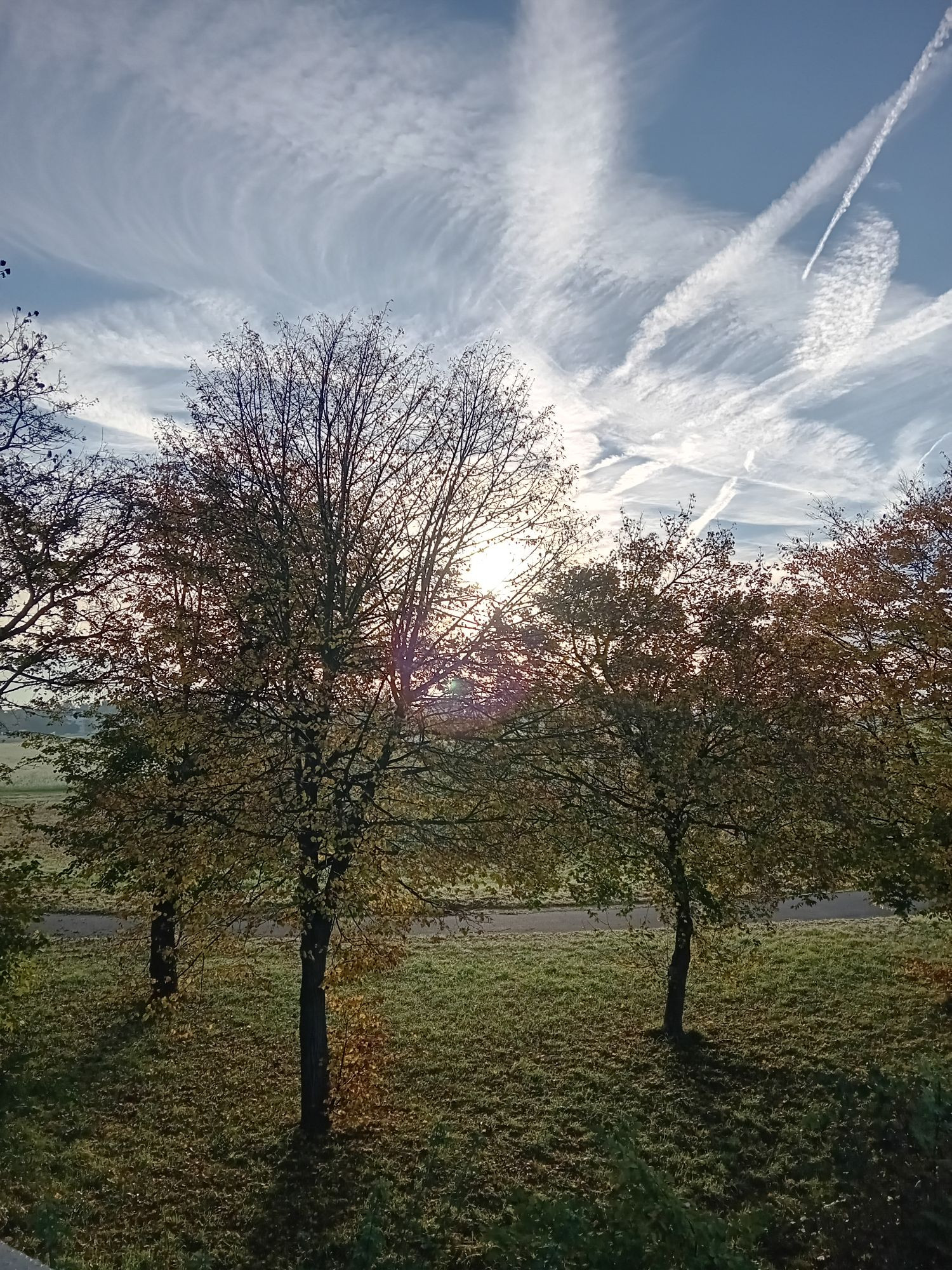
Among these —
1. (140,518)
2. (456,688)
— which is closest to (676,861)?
(456,688)

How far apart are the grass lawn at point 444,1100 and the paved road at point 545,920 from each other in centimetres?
248

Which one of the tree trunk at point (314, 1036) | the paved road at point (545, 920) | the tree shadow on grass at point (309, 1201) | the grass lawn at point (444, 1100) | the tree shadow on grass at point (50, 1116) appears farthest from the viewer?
the paved road at point (545, 920)

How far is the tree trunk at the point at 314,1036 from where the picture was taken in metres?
10.9

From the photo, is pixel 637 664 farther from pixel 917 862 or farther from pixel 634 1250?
pixel 634 1250

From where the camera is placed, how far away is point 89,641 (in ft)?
42.3

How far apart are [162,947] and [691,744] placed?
11184mm

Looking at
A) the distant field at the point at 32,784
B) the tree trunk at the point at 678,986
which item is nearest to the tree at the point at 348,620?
the tree trunk at the point at 678,986

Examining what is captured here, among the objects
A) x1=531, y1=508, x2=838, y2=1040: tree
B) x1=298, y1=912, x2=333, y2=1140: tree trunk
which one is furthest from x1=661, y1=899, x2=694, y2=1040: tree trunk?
x1=298, y1=912, x2=333, y2=1140: tree trunk

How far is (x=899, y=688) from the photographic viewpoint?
42.7 feet

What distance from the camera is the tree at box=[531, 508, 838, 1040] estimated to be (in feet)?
41.2

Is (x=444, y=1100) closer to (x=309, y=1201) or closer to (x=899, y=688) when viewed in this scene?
(x=309, y=1201)

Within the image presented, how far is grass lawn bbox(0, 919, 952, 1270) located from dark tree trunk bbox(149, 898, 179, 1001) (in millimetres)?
676

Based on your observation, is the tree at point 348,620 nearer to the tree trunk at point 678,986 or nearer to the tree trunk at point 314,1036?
the tree trunk at point 314,1036

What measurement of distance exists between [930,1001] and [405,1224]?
488 inches
